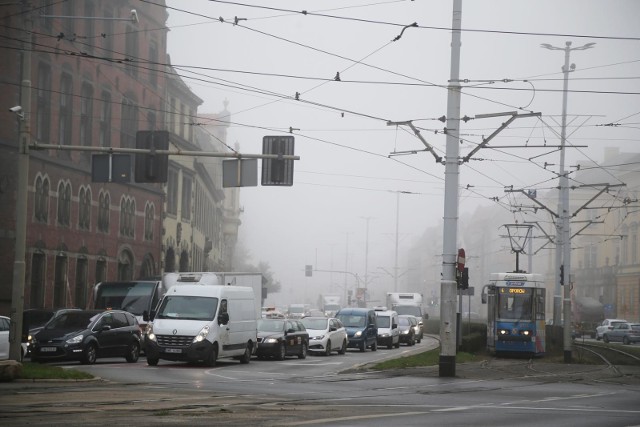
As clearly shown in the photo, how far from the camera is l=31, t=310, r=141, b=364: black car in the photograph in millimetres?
31234

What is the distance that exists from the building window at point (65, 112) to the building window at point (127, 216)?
7.92 m

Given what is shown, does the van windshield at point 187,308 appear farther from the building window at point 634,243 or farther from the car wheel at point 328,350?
the building window at point 634,243

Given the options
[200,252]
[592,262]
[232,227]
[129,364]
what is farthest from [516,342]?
[232,227]

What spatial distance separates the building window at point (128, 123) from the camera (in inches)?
2418

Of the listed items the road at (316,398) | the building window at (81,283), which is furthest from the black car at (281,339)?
the building window at (81,283)

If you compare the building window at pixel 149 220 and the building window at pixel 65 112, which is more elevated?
the building window at pixel 65 112

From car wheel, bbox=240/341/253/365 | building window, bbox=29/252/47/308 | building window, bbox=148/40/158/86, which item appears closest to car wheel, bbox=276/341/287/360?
car wheel, bbox=240/341/253/365

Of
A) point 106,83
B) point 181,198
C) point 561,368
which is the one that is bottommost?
point 561,368

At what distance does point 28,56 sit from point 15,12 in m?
18.1

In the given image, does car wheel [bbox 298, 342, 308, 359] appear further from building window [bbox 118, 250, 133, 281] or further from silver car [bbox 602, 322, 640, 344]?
silver car [bbox 602, 322, 640, 344]

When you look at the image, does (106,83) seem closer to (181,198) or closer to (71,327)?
(181,198)

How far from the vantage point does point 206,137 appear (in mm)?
108500

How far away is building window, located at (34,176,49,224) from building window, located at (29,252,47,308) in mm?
1692

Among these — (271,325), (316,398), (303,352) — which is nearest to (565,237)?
(303,352)
